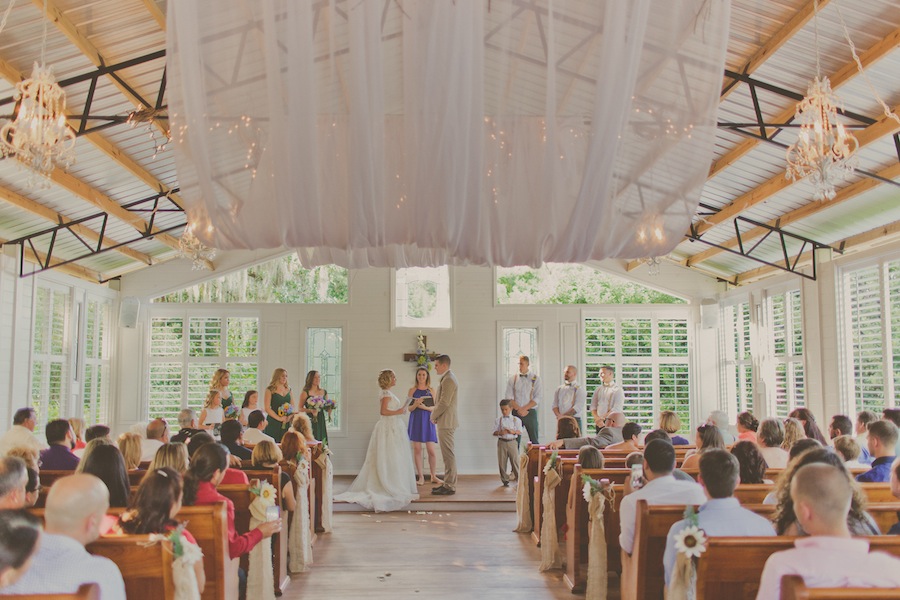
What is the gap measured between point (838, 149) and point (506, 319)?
30.0ft

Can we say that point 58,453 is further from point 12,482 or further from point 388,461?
point 388,461

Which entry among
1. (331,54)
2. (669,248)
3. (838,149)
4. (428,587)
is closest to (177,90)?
(331,54)

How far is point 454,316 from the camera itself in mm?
13906

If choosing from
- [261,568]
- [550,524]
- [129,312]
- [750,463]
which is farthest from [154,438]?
[129,312]

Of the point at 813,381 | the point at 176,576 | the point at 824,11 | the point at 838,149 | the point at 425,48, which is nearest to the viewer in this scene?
the point at 425,48

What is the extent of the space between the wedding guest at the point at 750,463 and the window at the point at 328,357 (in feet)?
30.6

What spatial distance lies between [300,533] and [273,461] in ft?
2.37

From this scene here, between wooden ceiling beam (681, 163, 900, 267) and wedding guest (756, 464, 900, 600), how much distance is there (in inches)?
225

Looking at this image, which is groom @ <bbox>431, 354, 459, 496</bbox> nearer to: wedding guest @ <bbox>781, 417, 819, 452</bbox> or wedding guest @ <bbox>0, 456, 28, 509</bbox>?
wedding guest @ <bbox>781, 417, 819, 452</bbox>

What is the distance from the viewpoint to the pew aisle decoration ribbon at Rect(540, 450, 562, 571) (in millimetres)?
6738

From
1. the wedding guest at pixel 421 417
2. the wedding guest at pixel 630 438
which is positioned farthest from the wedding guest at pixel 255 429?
the wedding guest at pixel 630 438

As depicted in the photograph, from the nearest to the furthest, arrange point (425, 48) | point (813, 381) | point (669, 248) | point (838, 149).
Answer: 1. point (425, 48)
2. point (669, 248)
3. point (838, 149)
4. point (813, 381)

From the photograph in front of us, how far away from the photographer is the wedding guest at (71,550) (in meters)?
2.83

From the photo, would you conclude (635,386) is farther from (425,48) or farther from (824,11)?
(425,48)
